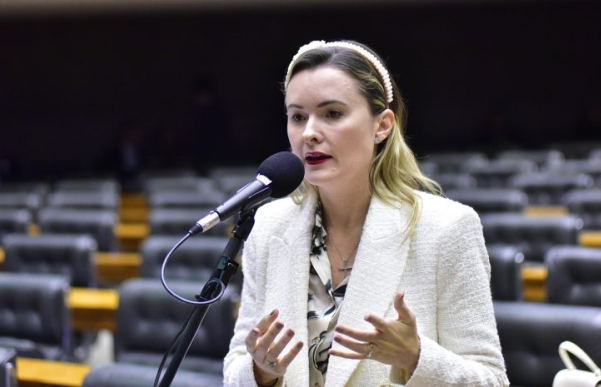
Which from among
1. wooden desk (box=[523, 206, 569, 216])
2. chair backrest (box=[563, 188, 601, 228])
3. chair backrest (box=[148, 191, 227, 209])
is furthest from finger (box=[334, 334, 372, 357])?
chair backrest (box=[148, 191, 227, 209])

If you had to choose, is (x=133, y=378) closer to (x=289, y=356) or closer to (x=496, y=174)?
(x=289, y=356)

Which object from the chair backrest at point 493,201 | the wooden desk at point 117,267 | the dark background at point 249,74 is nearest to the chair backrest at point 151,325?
the wooden desk at point 117,267

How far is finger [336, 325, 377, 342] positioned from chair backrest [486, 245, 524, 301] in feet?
7.08

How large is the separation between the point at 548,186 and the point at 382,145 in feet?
15.8

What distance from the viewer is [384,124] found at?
5.49ft

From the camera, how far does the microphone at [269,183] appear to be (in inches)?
52.2

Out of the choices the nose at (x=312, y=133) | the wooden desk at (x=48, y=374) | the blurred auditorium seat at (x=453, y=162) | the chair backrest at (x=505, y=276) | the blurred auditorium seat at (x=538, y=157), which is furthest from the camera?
the blurred auditorium seat at (x=538, y=157)

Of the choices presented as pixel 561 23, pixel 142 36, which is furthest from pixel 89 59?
pixel 561 23

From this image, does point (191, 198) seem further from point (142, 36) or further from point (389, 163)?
point (142, 36)

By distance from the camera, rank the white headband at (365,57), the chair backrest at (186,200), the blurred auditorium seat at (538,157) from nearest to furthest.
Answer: the white headband at (365,57)
the chair backrest at (186,200)
the blurred auditorium seat at (538,157)

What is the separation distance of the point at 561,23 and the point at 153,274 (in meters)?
8.82

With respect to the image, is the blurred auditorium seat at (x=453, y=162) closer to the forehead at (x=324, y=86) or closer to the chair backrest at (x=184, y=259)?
the chair backrest at (x=184, y=259)

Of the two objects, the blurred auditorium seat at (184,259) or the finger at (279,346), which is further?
the blurred auditorium seat at (184,259)

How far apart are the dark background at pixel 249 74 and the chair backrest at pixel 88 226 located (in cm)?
576
